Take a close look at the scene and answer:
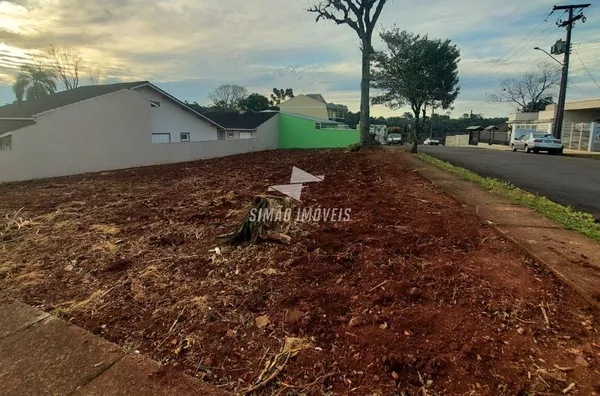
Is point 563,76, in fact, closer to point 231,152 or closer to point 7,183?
point 231,152

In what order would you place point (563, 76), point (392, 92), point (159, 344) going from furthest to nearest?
point (392, 92) < point (563, 76) < point (159, 344)

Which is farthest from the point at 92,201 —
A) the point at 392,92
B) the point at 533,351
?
the point at 392,92

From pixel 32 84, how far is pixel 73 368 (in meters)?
28.0

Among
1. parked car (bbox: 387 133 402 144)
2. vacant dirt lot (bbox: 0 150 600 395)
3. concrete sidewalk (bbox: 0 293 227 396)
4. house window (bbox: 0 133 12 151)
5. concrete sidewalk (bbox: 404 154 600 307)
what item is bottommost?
concrete sidewalk (bbox: 0 293 227 396)

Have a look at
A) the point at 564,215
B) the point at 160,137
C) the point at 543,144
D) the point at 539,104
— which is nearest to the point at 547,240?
the point at 564,215

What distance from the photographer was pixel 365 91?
59.3ft

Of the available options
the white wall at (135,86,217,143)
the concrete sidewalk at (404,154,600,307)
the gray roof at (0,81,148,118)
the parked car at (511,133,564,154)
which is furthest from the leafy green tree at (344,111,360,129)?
the concrete sidewalk at (404,154,600,307)

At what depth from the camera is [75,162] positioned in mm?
12977

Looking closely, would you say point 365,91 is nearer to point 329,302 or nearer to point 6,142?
point 6,142

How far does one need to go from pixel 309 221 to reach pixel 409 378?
286cm

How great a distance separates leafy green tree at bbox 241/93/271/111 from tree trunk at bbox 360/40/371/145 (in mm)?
35182

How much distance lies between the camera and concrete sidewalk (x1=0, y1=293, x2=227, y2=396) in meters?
1.78

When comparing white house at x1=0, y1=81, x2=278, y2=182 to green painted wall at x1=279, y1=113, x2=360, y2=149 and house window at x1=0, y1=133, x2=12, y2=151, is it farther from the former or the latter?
green painted wall at x1=279, y1=113, x2=360, y2=149

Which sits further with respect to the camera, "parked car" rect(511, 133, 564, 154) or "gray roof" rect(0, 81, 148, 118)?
"parked car" rect(511, 133, 564, 154)
